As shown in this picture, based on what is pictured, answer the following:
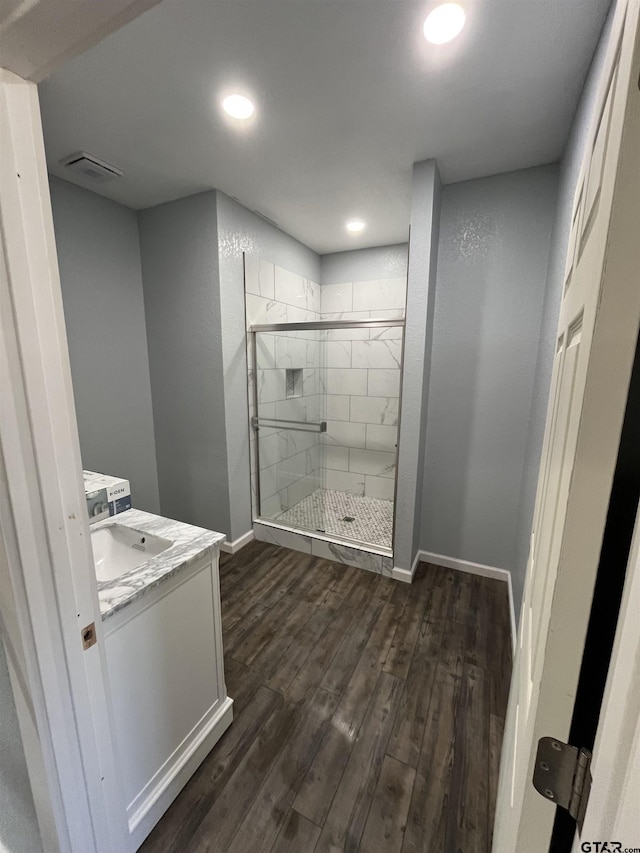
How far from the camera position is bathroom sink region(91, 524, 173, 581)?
128 cm

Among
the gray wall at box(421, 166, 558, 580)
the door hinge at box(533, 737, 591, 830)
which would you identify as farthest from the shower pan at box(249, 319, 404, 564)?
the door hinge at box(533, 737, 591, 830)

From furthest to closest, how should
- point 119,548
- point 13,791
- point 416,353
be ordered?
point 416,353 → point 119,548 → point 13,791

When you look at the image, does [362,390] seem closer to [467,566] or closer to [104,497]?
[467,566]

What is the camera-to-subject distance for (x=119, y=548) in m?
1.35

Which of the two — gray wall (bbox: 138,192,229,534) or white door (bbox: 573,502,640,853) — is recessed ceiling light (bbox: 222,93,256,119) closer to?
gray wall (bbox: 138,192,229,534)

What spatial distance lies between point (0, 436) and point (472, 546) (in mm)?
2585

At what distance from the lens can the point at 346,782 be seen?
1213 mm

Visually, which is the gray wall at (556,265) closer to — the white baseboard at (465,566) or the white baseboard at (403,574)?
the white baseboard at (465,566)

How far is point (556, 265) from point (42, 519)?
2177mm

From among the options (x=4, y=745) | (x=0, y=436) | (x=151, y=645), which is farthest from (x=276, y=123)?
(x=4, y=745)

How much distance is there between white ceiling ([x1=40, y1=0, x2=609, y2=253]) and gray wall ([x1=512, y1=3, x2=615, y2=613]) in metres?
0.09

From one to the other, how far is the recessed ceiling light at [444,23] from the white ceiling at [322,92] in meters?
0.03

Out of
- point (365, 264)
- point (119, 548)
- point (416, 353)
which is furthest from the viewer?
point (365, 264)

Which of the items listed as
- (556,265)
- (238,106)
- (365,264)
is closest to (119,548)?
(238,106)
